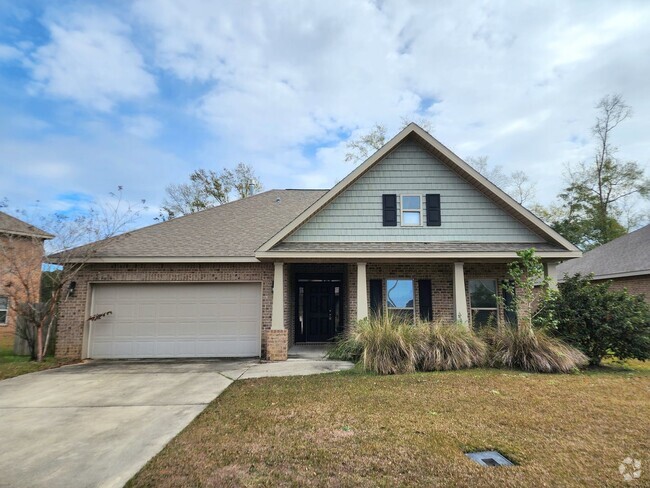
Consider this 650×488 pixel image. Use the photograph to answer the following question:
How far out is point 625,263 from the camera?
49.1 feet

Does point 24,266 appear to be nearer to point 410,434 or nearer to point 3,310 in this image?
point 3,310

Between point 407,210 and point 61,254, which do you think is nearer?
point 61,254

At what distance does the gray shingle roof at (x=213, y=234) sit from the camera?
1016 centimetres

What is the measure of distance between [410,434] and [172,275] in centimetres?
829

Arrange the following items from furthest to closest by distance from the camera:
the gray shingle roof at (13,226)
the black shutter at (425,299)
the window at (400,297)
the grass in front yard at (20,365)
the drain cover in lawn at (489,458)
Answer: the gray shingle roof at (13,226), the window at (400,297), the black shutter at (425,299), the grass in front yard at (20,365), the drain cover in lawn at (489,458)

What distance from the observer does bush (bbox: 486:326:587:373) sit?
24.5 ft

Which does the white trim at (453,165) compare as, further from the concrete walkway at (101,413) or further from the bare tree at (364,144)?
the bare tree at (364,144)

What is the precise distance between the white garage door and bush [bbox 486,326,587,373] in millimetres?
6340

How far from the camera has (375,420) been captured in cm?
458

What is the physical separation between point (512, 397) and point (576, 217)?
31444mm

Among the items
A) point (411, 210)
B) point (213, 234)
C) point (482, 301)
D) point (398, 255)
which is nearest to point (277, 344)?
point (398, 255)

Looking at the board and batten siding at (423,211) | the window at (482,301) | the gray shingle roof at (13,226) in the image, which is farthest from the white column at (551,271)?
the gray shingle roof at (13,226)

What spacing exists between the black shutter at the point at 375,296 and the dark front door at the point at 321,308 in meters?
1.90

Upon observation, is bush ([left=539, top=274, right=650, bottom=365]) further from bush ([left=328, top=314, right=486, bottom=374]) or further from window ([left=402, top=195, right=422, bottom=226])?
window ([left=402, top=195, right=422, bottom=226])
